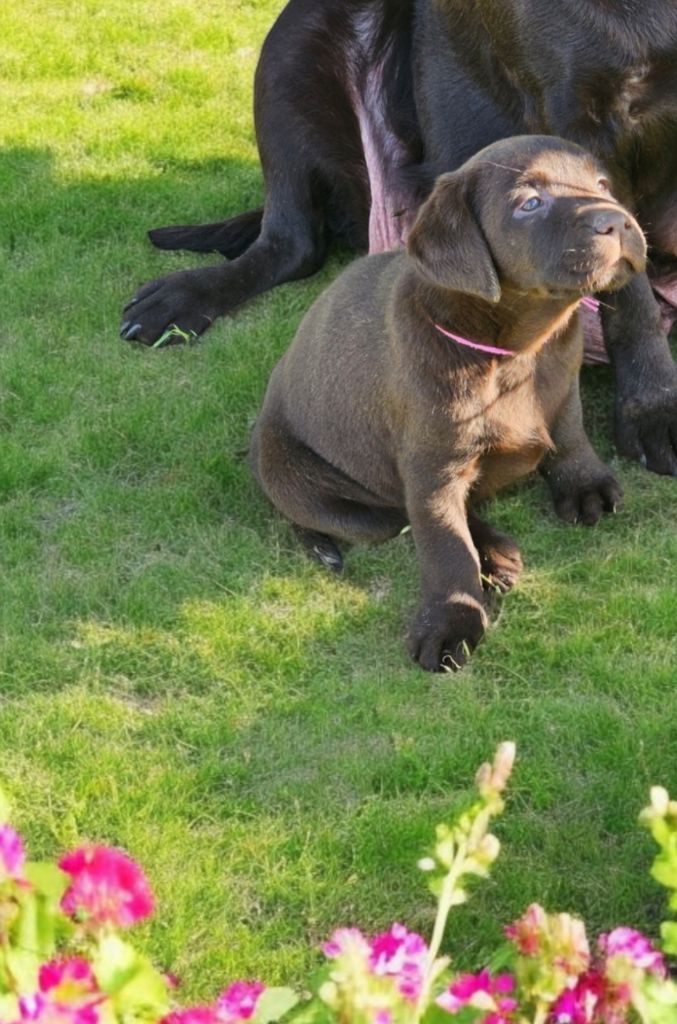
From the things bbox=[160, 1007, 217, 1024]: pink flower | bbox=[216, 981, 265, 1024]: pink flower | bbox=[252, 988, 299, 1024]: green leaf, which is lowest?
bbox=[252, 988, 299, 1024]: green leaf

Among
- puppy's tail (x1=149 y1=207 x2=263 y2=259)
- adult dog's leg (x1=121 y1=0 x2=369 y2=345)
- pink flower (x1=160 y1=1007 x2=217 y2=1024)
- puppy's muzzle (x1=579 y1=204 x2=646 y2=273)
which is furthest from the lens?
puppy's tail (x1=149 y1=207 x2=263 y2=259)

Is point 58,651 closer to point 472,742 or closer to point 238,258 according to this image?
point 472,742

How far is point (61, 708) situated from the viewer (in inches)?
124

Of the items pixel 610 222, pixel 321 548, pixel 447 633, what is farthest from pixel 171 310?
pixel 610 222

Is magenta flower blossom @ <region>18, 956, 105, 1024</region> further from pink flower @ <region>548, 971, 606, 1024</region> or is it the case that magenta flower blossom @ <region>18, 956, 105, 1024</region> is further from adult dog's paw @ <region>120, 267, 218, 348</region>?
adult dog's paw @ <region>120, 267, 218, 348</region>

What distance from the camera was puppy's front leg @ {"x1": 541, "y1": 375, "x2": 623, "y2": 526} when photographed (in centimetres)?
363

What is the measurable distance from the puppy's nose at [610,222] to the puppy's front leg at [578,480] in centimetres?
75

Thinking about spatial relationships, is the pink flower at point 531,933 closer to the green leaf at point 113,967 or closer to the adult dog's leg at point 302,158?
the green leaf at point 113,967

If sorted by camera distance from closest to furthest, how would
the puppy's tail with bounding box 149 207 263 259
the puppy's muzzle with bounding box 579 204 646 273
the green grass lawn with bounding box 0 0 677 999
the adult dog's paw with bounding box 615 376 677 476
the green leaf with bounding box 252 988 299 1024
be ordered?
the green leaf with bounding box 252 988 299 1024 → the green grass lawn with bounding box 0 0 677 999 → the puppy's muzzle with bounding box 579 204 646 273 → the adult dog's paw with bounding box 615 376 677 476 → the puppy's tail with bounding box 149 207 263 259

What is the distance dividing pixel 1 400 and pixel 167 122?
205 centimetres

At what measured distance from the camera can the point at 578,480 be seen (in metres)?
3.66

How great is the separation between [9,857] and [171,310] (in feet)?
10.6

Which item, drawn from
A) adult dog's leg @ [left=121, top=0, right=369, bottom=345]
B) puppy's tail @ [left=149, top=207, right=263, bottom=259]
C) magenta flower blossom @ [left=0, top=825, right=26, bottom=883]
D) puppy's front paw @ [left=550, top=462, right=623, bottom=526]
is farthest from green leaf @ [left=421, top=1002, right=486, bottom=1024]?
puppy's tail @ [left=149, top=207, right=263, bottom=259]

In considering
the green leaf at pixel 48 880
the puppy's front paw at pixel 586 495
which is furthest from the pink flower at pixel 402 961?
the puppy's front paw at pixel 586 495
